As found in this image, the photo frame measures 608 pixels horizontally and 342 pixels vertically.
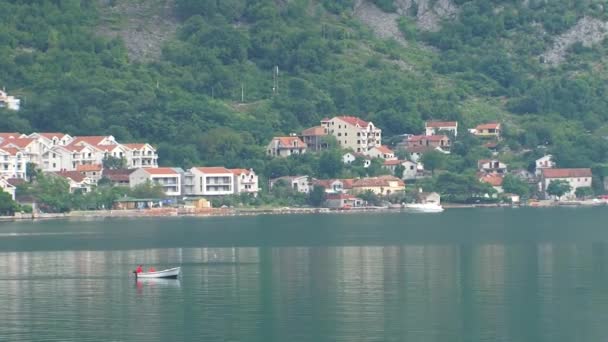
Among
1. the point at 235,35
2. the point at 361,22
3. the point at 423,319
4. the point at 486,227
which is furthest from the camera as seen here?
the point at 361,22

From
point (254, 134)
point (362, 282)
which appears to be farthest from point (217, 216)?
point (362, 282)

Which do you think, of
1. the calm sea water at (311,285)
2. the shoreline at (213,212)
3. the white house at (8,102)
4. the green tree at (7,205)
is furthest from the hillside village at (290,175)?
the calm sea water at (311,285)

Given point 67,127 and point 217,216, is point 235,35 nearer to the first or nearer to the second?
point 67,127

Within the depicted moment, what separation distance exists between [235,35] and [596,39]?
30.0 metres

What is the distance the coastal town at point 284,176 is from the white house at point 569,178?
7 centimetres

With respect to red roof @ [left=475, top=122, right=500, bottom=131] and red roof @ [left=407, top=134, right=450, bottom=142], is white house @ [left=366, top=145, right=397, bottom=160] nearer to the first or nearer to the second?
red roof @ [left=407, top=134, right=450, bottom=142]

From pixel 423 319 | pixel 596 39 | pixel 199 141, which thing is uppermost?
pixel 596 39

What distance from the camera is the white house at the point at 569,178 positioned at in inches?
4134

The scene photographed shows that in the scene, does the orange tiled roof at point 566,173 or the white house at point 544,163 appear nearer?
the orange tiled roof at point 566,173

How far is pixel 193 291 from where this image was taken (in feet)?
139

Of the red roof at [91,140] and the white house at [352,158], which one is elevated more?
the red roof at [91,140]

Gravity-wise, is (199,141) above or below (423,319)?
above

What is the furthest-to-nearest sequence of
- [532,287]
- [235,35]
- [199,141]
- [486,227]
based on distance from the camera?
[235,35] → [199,141] → [486,227] → [532,287]

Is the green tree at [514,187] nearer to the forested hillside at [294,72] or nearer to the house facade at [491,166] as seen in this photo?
the house facade at [491,166]
